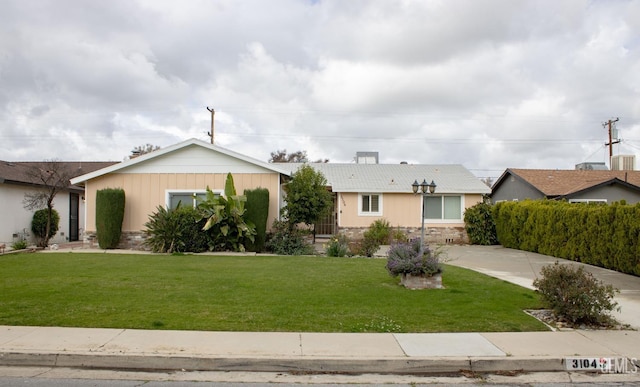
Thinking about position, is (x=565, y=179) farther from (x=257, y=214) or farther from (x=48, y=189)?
(x=48, y=189)

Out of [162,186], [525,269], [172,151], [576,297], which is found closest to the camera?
[576,297]

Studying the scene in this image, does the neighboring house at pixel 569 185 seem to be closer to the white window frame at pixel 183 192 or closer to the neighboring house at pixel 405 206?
the neighboring house at pixel 405 206

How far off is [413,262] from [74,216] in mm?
21400

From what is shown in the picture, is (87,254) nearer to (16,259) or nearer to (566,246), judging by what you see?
(16,259)

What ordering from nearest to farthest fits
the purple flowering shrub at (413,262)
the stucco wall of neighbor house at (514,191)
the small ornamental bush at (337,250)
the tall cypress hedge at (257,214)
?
the purple flowering shrub at (413,262), the small ornamental bush at (337,250), the tall cypress hedge at (257,214), the stucco wall of neighbor house at (514,191)

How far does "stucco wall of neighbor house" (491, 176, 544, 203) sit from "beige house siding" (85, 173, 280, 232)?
14615mm

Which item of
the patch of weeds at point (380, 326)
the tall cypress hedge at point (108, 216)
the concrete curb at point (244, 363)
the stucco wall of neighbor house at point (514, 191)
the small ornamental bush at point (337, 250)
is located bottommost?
the concrete curb at point (244, 363)

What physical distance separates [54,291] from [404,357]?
6.83 m

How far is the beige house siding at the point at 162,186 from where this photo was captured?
700 inches

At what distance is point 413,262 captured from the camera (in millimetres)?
9555

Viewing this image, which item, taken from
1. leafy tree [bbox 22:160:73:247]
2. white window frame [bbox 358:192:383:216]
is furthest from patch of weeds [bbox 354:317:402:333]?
white window frame [bbox 358:192:383:216]

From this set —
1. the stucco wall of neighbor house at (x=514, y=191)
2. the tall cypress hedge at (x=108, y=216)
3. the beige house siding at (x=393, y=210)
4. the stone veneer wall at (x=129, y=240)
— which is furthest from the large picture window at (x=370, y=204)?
the tall cypress hedge at (x=108, y=216)

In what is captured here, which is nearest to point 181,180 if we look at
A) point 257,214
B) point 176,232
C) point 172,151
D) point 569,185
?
point 172,151

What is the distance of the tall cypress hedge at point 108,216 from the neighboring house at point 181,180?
690mm
